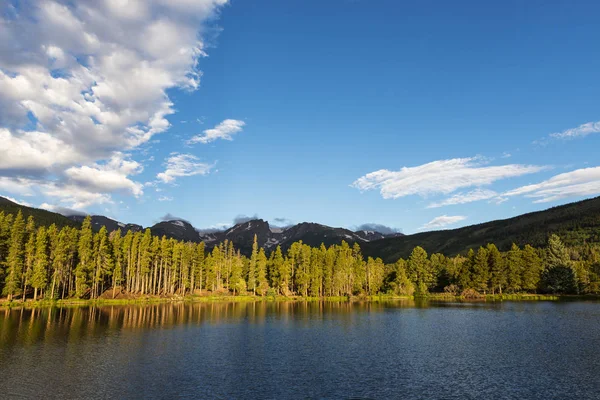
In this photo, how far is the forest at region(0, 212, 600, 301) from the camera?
115 meters

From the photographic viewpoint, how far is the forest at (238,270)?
115m

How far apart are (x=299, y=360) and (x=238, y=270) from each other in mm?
117950

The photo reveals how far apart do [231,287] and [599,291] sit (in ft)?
478

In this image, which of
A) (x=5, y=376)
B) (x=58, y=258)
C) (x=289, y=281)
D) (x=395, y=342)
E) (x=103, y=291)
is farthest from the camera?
(x=289, y=281)

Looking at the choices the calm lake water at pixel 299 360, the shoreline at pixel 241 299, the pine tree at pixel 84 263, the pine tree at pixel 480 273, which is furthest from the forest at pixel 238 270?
the calm lake water at pixel 299 360

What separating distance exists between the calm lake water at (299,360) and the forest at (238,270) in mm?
50507

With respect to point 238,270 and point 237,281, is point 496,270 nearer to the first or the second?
point 238,270

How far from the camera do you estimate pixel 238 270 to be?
15688cm

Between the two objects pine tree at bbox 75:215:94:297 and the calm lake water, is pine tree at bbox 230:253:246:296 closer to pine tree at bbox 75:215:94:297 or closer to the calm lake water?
pine tree at bbox 75:215:94:297

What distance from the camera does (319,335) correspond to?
58.9 metres

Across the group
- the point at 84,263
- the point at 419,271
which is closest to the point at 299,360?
the point at 84,263


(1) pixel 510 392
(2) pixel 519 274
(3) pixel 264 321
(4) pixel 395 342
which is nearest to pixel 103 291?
(3) pixel 264 321

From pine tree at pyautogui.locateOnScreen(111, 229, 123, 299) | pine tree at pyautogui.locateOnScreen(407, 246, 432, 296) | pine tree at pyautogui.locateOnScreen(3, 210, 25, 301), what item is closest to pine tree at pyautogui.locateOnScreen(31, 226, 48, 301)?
pine tree at pyautogui.locateOnScreen(3, 210, 25, 301)

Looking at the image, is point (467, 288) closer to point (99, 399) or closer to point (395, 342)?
point (395, 342)
